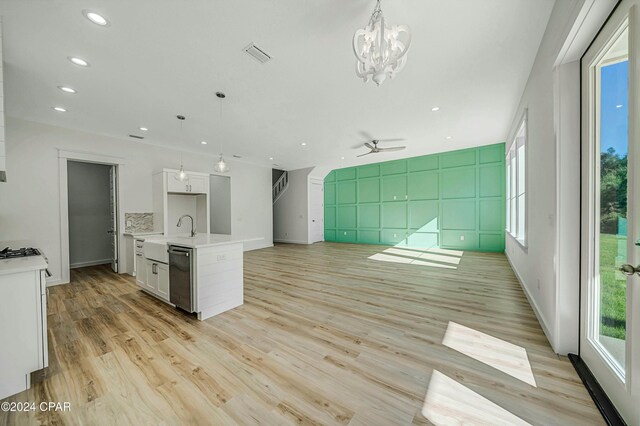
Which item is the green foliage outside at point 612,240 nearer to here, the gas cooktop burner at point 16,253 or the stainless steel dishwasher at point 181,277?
the stainless steel dishwasher at point 181,277

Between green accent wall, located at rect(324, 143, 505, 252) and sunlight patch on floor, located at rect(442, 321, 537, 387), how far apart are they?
5.36 meters

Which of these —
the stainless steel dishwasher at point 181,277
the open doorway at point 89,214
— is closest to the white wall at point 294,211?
the open doorway at point 89,214

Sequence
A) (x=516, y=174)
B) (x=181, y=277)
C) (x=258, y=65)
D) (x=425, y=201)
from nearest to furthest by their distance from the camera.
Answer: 1. (x=258, y=65)
2. (x=181, y=277)
3. (x=516, y=174)
4. (x=425, y=201)

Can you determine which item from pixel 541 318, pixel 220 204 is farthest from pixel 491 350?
pixel 220 204

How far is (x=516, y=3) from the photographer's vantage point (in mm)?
1950

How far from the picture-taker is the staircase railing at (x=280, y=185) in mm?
9895

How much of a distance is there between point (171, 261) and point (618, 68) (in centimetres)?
441

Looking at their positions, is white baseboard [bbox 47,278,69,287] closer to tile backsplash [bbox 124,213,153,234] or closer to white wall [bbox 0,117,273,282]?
white wall [bbox 0,117,273,282]

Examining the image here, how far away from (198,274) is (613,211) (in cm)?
364

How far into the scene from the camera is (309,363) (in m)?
1.92

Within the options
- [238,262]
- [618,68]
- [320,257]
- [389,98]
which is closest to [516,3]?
[618,68]

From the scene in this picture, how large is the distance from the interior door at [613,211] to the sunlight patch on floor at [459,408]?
60cm

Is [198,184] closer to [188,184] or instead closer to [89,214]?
[188,184]

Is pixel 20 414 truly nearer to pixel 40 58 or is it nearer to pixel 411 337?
pixel 411 337
